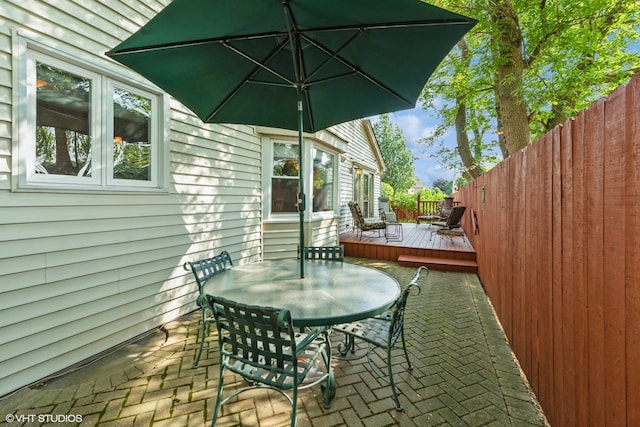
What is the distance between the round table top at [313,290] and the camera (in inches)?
63.5

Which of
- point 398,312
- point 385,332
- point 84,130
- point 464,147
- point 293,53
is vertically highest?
point 464,147

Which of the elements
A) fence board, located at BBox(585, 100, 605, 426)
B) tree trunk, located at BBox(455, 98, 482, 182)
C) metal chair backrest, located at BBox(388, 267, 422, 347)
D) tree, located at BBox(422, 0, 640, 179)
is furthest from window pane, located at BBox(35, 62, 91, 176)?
tree trunk, located at BBox(455, 98, 482, 182)

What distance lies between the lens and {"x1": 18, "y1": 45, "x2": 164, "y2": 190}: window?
2275 mm

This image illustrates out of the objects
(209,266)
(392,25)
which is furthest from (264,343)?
(392,25)

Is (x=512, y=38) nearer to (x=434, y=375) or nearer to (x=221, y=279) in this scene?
(x=434, y=375)

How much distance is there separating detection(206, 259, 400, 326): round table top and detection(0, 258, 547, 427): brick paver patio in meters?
0.82

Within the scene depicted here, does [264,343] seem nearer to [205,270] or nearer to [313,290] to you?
[313,290]

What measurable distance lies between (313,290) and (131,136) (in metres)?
2.72

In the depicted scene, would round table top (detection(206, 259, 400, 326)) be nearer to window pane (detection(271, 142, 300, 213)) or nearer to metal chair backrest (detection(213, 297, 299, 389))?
metal chair backrest (detection(213, 297, 299, 389))

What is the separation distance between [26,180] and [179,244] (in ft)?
5.20

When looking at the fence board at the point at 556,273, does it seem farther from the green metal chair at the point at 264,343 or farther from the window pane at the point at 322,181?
the window pane at the point at 322,181

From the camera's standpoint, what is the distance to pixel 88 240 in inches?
103

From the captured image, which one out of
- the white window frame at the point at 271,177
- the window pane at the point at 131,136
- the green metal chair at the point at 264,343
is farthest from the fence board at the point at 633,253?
the white window frame at the point at 271,177

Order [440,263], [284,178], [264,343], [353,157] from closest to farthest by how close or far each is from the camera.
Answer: [264,343] < [284,178] < [440,263] < [353,157]
